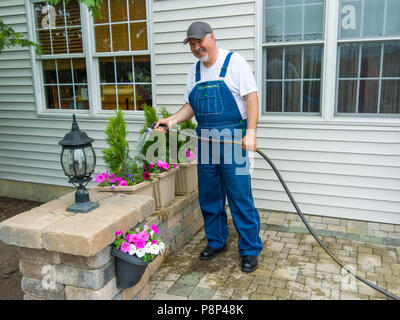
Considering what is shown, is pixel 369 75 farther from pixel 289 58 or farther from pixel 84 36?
pixel 84 36

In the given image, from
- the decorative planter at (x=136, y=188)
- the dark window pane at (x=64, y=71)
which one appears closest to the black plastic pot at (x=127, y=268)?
the decorative planter at (x=136, y=188)

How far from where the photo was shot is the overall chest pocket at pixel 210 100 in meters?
2.89

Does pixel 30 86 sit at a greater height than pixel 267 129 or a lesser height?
greater

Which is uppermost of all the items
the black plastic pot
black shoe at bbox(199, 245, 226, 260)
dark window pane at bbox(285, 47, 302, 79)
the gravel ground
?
dark window pane at bbox(285, 47, 302, 79)

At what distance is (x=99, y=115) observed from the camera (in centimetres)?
507

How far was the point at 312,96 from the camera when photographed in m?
4.01

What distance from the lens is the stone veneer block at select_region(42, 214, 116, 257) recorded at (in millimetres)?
2029

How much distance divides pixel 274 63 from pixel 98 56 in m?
2.31

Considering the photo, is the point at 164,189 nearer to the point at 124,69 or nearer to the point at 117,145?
the point at 117,145

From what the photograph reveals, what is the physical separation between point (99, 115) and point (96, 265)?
3.25 m

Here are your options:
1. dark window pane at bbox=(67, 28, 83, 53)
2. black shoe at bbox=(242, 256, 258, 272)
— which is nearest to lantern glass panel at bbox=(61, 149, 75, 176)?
black shoe at bbox=(242, 256, 258, 272)

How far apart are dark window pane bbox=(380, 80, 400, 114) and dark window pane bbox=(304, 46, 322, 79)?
2.12ft

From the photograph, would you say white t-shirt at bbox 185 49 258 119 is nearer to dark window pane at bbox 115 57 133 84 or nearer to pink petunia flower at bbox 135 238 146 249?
pink petunia flower at bbox 135 238 146 249
